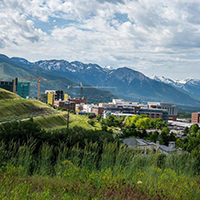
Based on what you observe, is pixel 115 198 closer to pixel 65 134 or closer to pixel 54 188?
pixel 54 188

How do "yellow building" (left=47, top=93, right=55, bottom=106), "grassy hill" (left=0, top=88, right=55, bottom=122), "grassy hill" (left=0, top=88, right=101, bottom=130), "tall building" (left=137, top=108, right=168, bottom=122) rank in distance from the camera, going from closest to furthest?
"grassy hill" (left=0, top=88, right=101, bottom=130)
"grassy hill" (left=0, top=88, right=55, bottom=122)
"tall building" (left=137, top=108, right=168, bottom=122)
"yellow building" (left=47, top=93, right=55, bottom=106)

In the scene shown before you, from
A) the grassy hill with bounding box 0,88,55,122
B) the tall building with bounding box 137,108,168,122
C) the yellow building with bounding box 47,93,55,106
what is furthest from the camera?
the yellow building with bounding box 47,93,55,106

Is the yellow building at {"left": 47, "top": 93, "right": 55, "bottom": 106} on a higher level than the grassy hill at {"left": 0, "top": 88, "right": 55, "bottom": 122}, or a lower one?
lower

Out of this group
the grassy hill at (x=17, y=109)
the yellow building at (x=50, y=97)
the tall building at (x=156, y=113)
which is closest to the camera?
the grassy hill at (x=17, y=109)

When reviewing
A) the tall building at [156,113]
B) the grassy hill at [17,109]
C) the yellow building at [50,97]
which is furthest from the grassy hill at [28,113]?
the yellow building at [50,97]

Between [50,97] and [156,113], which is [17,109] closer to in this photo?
[156,113]

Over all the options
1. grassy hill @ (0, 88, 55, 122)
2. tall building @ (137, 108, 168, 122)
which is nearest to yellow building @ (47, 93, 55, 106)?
tall building @ (137, 108, 168, 122)

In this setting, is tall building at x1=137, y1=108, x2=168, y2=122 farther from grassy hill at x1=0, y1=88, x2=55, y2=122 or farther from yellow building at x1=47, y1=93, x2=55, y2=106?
grassy hill at x1=0, y1=88, x2=55, y2=122

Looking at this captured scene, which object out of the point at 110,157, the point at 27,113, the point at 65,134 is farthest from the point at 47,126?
the point at 110,157

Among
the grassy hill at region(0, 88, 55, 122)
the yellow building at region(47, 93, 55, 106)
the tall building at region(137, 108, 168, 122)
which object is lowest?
the tall building at region(137, 108, 168, 122)

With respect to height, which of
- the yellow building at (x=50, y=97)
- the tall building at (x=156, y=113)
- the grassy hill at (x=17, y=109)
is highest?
the grassy hill at (x=17, y=109)

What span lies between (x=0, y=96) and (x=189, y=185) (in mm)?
45577

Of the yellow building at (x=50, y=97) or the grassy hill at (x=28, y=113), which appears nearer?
the grassy hill at (x=28, y=113)

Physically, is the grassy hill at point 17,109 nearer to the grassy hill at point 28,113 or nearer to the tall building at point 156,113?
the grassy hill at point 28,113
